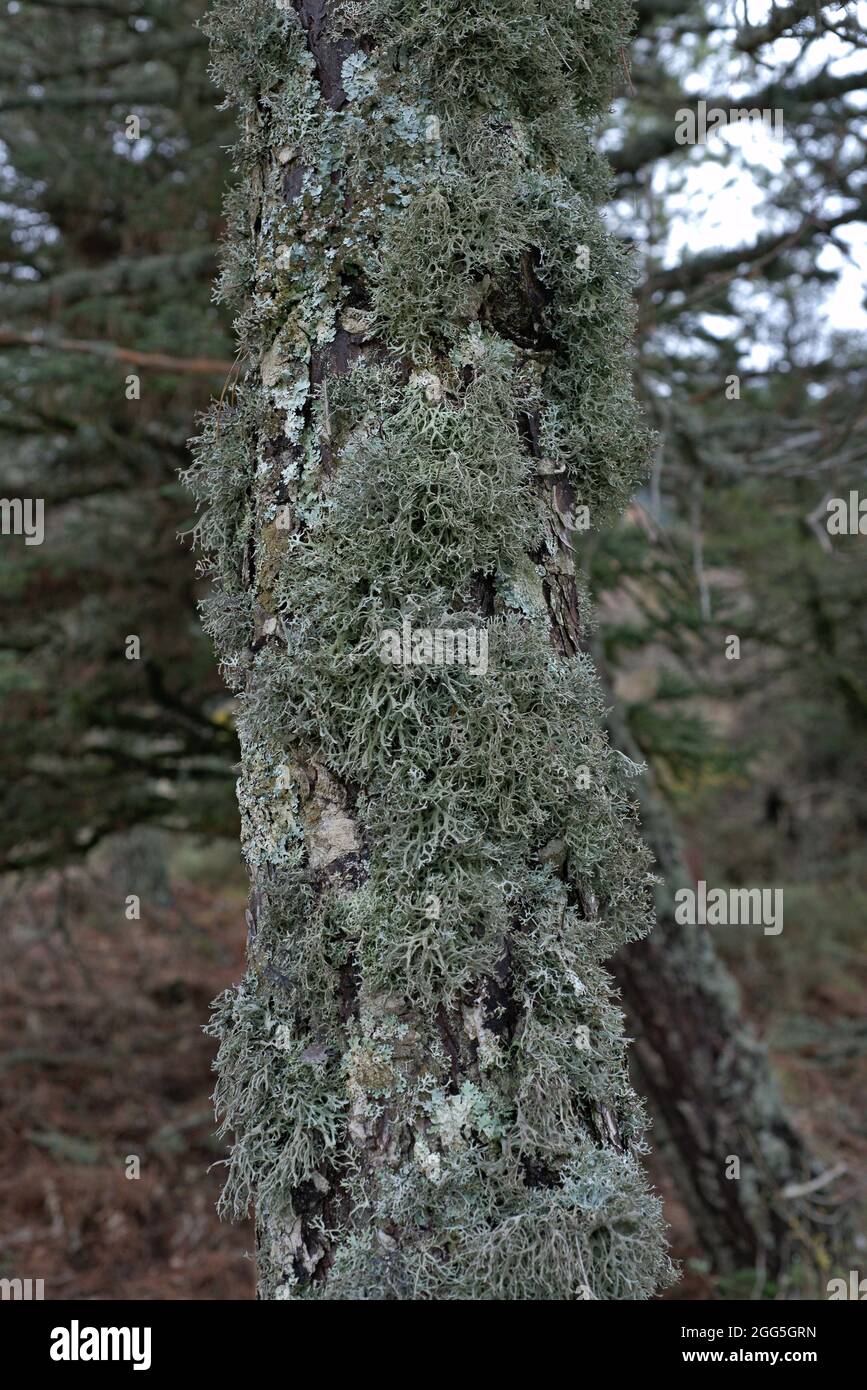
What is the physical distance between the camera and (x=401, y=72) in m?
1.26

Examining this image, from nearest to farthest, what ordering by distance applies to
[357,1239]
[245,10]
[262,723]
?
[357,1239] < [262,723] < [245,10]

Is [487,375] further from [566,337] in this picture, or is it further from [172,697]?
[172,697]

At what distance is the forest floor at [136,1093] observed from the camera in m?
4.53

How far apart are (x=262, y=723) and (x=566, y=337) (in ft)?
2.19

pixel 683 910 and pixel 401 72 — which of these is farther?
pixel 683 910

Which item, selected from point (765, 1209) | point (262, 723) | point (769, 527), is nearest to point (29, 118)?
point (769, 527)

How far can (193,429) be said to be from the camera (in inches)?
188

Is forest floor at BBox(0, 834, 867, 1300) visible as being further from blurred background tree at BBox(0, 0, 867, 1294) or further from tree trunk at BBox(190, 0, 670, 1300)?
tree trunk at BBox(190, 0, 670, 1300)

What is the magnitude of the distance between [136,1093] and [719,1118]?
12.4ft

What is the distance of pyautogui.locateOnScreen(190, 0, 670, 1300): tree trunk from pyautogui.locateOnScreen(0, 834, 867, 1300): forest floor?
2.64m

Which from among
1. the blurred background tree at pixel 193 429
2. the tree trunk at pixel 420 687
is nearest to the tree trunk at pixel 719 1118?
the blurred background tree at pixel 193 429

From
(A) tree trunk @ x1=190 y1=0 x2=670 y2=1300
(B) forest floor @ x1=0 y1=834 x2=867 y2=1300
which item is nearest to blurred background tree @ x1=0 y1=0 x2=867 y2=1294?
(B) forest floor @ x1=0 y1=834 x2=867 y2=1300

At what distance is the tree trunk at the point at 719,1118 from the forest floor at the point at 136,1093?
23cm
